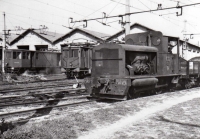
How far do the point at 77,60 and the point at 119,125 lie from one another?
18.4 meters

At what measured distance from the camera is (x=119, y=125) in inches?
248

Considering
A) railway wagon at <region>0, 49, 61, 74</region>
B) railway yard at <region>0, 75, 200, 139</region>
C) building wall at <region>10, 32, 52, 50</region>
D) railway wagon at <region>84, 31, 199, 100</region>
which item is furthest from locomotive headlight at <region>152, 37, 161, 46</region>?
building wall at <region>10, 32, 52, 50</region>

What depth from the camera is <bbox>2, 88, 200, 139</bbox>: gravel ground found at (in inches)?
A: 210

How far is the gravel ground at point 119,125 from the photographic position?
17.5 feet

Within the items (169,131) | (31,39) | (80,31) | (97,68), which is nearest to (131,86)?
(97,68)

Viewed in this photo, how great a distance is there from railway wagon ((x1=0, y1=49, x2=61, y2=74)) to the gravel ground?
22447 millimetres

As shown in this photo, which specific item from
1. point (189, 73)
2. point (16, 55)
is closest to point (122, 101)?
point (189, 73)

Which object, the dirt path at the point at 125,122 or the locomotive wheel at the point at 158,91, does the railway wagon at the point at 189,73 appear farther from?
the dirt path at the point at 125,122

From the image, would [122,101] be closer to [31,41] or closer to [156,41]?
[156,41]

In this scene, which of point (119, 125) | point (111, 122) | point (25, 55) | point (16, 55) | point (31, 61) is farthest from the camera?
point (31, 61)

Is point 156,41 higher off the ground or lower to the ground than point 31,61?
higher

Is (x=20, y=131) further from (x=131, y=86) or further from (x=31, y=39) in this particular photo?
(x=31, y=39)

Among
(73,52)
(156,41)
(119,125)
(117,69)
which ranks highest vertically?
(73,52)

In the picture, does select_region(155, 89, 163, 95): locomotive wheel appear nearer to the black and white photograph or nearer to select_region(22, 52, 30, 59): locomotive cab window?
the black and white photograph
